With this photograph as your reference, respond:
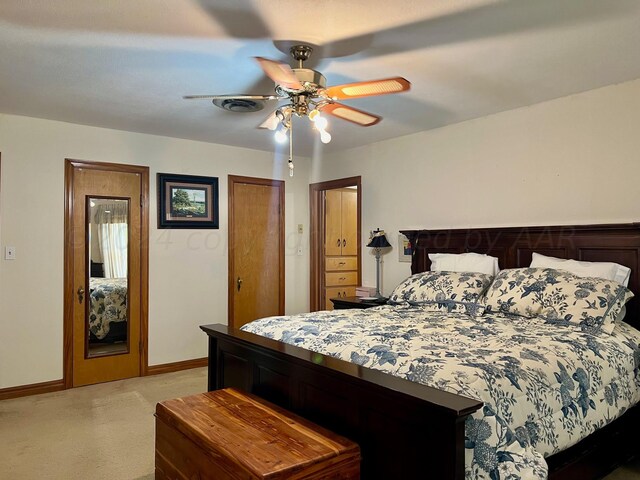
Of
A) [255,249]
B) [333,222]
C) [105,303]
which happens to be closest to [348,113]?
[255,249]

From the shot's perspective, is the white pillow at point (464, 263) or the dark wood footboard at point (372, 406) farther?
the white pillow at point (464, 263)

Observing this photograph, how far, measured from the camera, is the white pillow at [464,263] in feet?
11.9

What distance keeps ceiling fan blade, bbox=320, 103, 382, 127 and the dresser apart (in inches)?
117

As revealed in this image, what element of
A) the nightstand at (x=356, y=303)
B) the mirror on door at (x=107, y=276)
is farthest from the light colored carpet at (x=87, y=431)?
the nightstand at (x=356, y=303)

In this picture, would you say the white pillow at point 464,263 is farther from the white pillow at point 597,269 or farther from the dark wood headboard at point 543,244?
the white pillow at point 597,269

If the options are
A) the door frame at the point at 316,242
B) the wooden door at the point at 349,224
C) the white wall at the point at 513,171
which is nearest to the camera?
the white wall at the point at 513,171

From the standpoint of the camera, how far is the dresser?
19.8 ft

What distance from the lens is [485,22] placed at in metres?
2.23

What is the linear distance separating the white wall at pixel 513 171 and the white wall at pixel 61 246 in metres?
1.57

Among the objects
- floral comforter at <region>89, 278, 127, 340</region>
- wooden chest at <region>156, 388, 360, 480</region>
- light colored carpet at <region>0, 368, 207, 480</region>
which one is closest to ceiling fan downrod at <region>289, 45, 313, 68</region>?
wooden chest at <region>156, 388, 360, 480</region>

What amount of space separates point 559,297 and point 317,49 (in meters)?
2.06

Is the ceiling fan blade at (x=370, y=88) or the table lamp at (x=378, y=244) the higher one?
the ceiling fan blade at (x=370, y=88)

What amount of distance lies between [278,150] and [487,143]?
93.6 inches

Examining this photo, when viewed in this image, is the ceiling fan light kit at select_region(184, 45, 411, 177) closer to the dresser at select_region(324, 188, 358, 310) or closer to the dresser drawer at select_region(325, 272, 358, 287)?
the dresser at select_region(324, 188, 358, 310)
